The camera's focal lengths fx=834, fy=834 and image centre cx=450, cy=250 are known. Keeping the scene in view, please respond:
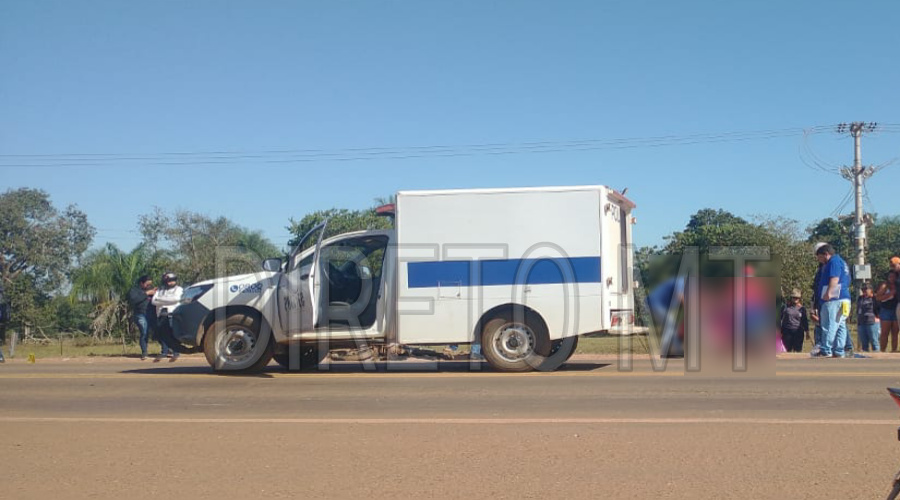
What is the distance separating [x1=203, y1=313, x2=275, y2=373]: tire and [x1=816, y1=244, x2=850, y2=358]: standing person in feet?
28.4

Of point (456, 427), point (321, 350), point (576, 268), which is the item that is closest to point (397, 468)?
point (456, 427)

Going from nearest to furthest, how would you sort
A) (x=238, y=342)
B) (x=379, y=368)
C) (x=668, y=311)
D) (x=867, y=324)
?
(x=668, y=311) < (x=238, y=342) < (x=379, y=368) < (x=867, y=324)

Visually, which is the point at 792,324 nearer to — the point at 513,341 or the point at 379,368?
the point at 513,341

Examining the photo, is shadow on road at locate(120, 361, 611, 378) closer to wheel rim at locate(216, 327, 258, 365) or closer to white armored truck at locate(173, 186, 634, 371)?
wheel rim at locate(216, 327, 258, 365)

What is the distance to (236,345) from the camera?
12234 mm

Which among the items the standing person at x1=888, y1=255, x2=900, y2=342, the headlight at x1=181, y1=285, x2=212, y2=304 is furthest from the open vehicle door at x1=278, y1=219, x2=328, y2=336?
→ the standing person at x1=888, y1=255, x2=900, y2=342

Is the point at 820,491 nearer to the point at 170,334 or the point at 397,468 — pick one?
the point at 397,468

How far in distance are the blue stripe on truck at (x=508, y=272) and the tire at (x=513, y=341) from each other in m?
0.54

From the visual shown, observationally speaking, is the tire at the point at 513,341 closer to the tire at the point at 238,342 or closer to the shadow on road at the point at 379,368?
the shadow on road at the point at 379,368

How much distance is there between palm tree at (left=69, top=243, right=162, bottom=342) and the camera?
25.7 meters

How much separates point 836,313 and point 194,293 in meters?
9.95

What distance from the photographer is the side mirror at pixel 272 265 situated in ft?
38.9

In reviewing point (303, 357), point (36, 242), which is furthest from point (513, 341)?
point (36, 242)

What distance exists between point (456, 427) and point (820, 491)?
329 cm
